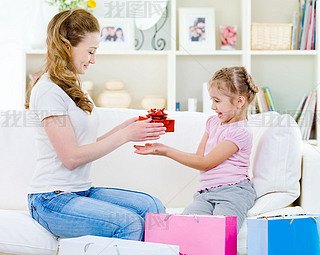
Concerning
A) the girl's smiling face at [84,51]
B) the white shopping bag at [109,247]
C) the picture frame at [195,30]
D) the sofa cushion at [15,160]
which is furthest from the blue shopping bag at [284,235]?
the picture frame at [195,30]

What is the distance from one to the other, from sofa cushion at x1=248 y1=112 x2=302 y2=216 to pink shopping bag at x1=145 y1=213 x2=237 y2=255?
0.29m

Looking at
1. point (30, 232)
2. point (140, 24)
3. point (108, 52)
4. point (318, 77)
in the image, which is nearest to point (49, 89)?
point (30, 232)

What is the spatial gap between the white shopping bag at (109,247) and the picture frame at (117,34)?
1813 millimetres

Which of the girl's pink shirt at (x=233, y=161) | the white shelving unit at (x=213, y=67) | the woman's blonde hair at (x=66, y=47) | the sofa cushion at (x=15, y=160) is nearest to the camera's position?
the woman's blonde hair at (x=66, y=47)

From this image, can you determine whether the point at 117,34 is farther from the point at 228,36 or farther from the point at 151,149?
the point at 151,149

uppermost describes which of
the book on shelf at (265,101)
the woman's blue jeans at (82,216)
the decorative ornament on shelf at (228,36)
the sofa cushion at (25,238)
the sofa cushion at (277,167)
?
the decorative ornament on shelf at (228,36)

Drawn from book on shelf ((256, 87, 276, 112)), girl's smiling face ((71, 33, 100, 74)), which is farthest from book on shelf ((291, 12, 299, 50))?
girl's smiling face ((71, 33, 100, 74))

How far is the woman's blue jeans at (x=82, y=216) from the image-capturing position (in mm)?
1378

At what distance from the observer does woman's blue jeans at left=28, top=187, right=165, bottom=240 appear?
4.52 feet

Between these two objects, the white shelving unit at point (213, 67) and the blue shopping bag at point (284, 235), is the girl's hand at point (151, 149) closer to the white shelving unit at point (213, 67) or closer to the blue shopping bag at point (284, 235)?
the blue shopping bag at point (284, 235)

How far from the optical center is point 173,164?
199 cm

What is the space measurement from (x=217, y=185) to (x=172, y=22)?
1.42m

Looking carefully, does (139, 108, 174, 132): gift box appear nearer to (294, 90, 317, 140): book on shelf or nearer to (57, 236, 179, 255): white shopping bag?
(57, 236, 179, 255): white shopping bag

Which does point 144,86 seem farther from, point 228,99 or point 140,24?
point 228,99
